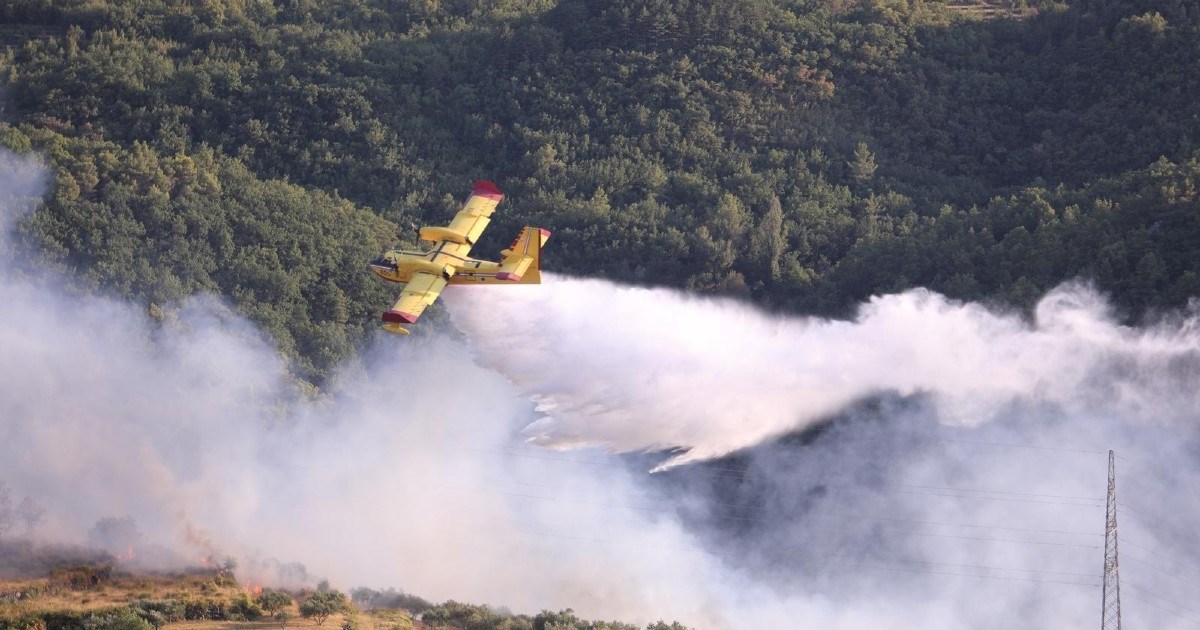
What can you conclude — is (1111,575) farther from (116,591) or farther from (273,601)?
(116,591)

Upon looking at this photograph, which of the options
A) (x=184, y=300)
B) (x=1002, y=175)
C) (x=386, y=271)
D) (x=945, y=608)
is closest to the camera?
(x=386, y=271)

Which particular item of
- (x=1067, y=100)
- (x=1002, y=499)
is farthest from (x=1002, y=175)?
(x=1002, y=499)

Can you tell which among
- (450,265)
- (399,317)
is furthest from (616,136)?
(399,317)

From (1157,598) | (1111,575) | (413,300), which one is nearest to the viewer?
(413,300)

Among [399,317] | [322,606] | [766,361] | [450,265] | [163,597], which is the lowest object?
[322,606]

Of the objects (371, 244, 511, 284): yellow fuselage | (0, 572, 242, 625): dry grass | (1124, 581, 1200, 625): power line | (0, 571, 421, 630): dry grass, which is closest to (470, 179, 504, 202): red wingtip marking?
(371, 244, 511, 284): yellow fuselage

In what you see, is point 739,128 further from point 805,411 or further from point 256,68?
point 805,411
